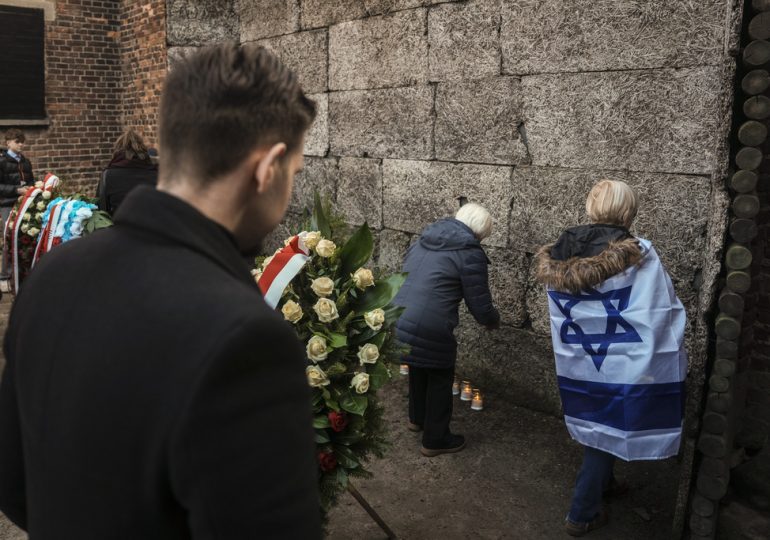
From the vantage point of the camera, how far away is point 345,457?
3160mm

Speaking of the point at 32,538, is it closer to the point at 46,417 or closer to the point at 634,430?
the point at 46,417

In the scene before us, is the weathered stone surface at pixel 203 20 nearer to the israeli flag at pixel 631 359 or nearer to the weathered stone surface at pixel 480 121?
the weathered stone surface at pixel 480 121

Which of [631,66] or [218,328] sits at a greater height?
[631,66]

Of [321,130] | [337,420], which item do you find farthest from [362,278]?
[321,130]

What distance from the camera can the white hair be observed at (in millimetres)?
4680

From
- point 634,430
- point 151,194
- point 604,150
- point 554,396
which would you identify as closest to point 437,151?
point 604,150

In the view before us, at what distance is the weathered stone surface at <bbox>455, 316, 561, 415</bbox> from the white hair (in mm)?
1097

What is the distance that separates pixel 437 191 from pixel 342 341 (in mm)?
3109

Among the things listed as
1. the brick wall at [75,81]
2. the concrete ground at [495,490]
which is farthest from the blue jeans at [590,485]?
the brick wall at [75,81]

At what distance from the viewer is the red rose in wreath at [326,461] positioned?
306cm

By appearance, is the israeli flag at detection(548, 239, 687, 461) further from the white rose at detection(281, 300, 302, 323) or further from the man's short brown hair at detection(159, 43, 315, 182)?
the man's short brown hair at detection(159, 43, 315, 182)

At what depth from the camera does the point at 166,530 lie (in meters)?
1.06

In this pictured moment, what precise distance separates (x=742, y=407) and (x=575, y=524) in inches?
43.7

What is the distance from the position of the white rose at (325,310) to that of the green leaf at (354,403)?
0.36 metres
